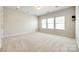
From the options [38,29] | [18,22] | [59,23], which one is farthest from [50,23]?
[18,22]

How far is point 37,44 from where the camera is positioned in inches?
62.2

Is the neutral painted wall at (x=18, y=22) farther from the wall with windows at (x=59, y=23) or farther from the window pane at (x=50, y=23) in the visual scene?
the window pane at (x=50, y=23)

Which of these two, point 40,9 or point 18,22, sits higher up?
point 40,9

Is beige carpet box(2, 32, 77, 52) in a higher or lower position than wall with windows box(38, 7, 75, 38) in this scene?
lower

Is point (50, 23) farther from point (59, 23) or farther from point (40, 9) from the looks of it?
point (40, 9)

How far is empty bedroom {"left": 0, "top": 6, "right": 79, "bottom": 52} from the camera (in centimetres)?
154

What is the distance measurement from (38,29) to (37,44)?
0.34 m

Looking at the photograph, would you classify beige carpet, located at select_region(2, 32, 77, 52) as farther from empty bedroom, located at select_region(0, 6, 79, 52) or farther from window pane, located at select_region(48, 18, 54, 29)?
window pane, located at select_region(48, 18, 54, 29)

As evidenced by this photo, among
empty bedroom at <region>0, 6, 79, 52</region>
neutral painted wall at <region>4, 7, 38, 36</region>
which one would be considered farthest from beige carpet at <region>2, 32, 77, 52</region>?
neutral painted wall at <region>4, 7, 38, 36</region>

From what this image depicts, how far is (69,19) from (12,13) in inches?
45.5

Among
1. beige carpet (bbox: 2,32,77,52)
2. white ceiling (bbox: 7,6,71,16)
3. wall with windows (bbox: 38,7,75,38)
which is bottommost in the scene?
beige carpet (bbox: 2,32,77,52)

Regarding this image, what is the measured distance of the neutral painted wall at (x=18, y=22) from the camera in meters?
1.57
